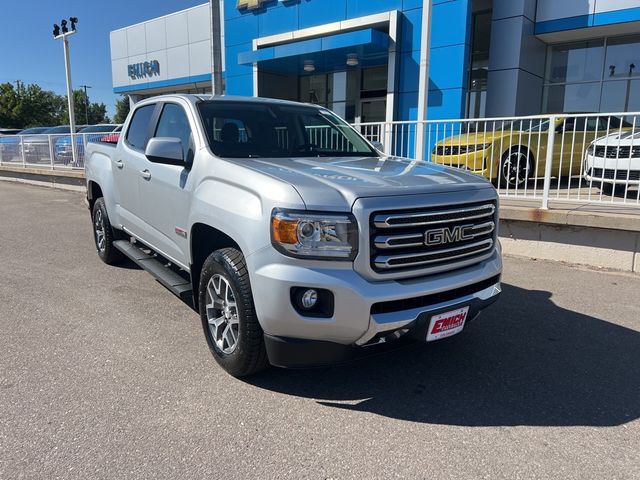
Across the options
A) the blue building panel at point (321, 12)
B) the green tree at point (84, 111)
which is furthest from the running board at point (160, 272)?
the green tree at point (84, 111)

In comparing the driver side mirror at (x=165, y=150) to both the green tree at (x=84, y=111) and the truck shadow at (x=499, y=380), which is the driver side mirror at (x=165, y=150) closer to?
the truck shadow at (x=499, y=380)

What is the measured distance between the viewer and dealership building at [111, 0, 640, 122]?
13.3 meters

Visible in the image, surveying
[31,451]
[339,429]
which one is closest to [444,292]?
[339,429]

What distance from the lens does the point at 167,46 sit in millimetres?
25609

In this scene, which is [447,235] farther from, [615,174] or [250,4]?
[250,4]

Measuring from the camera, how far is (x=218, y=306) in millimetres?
3311

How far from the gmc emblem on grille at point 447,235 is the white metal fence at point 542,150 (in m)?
3.27

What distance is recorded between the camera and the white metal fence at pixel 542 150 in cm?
640

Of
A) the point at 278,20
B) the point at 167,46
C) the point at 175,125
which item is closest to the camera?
the point at 175,125

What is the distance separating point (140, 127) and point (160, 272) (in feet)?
5.27

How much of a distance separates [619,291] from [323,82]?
15.1 meters

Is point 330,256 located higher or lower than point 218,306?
higher

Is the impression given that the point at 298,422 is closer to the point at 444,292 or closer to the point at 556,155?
the point at 444,292

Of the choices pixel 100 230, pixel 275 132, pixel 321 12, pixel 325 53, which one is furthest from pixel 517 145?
pixel 321 12
